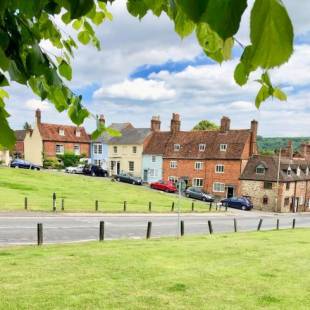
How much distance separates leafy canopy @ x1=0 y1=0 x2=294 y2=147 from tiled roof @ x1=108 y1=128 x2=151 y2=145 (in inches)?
2515

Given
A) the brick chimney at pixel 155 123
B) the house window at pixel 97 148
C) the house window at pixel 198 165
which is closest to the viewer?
the house window at pixel 198 165

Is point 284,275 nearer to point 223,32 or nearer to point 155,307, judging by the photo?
point 155,307

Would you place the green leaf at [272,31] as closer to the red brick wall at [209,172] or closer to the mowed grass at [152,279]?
the mowed grass at [152,279]

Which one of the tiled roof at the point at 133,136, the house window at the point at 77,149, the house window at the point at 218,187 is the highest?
the tiled roof at the point at 133,136

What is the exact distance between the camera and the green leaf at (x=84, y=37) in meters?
3.95

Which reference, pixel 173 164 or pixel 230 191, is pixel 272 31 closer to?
pixel 230 191

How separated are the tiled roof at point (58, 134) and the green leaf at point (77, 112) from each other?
234ft

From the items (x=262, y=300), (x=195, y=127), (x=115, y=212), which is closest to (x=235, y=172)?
(x=115, y=212)

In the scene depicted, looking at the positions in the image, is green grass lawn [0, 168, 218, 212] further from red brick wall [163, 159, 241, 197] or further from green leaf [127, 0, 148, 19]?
green leaf [127, 0, 148, 19]

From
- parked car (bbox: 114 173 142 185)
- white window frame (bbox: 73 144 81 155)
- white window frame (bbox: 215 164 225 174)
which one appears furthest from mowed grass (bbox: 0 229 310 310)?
white window frame (bbox: 73 144 81 155)

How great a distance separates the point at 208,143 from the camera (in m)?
62.2

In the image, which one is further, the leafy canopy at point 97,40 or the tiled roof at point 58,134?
the tiled roof at point 58,134

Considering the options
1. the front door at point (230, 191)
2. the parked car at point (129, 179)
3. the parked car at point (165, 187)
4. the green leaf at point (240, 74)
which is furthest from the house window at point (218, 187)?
the green leaf at point (240, 74)

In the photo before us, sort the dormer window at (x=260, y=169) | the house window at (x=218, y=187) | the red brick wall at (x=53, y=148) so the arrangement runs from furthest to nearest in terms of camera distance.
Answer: the red brick wall at (x=53, y=148), the house window at (x=218, y=187), the dormer window at (x=260, y=169)
